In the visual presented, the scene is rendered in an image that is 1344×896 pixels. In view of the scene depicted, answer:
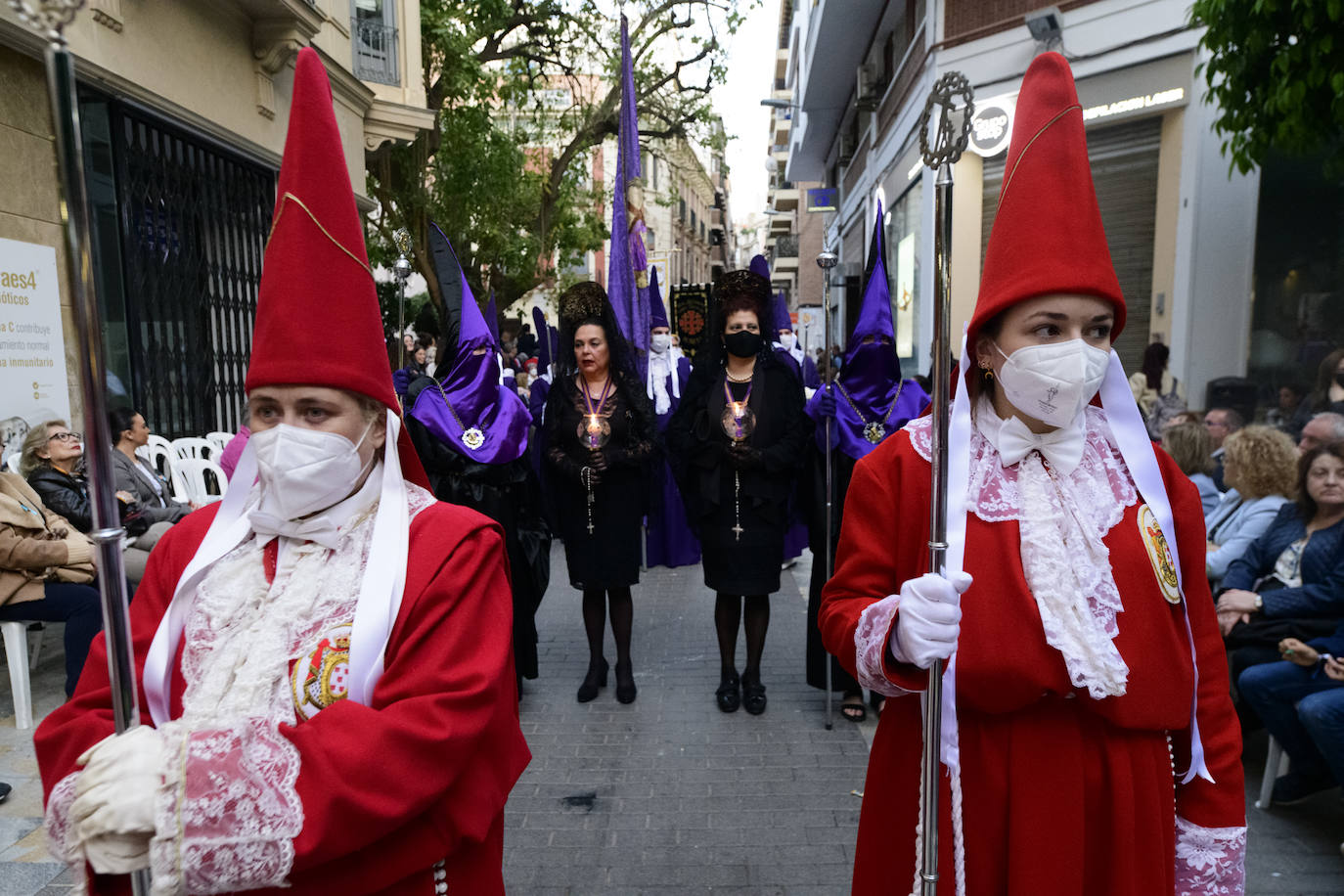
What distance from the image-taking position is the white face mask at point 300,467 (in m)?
1.70

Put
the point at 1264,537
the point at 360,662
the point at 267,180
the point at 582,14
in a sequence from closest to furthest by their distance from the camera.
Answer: the point at 360,662 → the point at 1264,537 → the point at 267,180 → the point at 582,14

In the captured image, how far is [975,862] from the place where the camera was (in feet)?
Answer: 5.85

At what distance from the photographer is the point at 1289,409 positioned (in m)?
7.71

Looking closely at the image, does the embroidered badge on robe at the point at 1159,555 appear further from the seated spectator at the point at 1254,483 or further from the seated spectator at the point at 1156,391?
the seated spectator at the point at 1156,391

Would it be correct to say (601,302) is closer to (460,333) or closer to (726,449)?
(460,333)

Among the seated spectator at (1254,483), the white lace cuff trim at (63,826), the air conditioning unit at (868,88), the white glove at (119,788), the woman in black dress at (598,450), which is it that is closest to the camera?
the white glove at (119,788)

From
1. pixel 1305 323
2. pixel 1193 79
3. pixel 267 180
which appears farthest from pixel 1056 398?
pixel 267 180

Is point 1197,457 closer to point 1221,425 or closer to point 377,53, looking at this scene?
point 1221,425

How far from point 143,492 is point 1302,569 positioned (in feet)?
22.6

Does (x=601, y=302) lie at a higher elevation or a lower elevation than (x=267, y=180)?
lower

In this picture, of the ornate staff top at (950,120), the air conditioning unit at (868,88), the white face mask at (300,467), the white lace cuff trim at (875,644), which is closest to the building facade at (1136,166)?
the air conditioning unit at (868,88)

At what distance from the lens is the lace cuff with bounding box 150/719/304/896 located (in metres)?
1.30

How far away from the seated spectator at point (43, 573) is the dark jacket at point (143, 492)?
75cm

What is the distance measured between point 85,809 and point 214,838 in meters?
0.19
